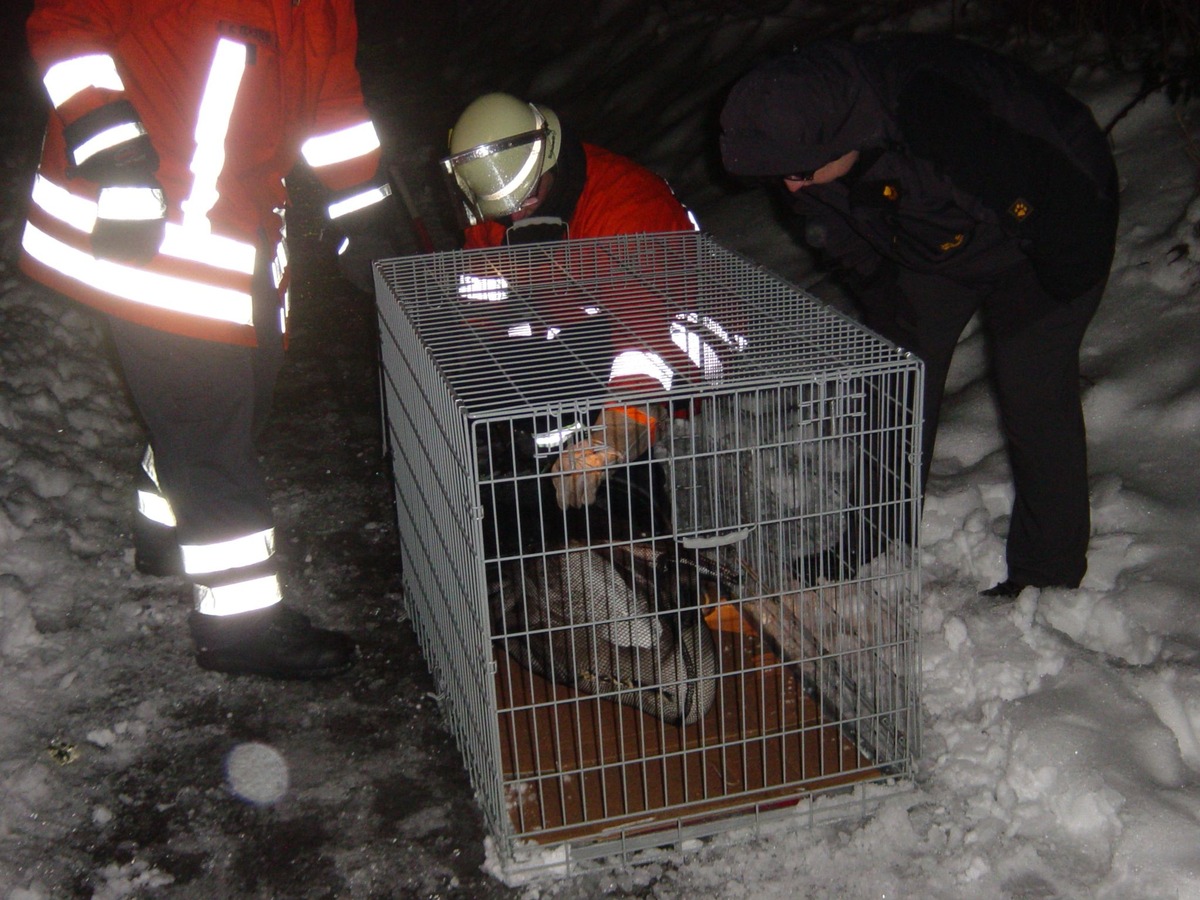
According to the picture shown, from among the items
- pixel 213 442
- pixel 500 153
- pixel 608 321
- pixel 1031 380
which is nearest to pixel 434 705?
pixel 213 442

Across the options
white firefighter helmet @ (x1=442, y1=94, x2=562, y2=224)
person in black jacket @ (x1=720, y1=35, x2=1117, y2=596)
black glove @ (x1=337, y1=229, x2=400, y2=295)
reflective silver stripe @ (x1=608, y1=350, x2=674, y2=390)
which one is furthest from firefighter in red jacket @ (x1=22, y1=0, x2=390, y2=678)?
person in black jacket @ (x1=720, y1=35, x2=1117, y2=596)

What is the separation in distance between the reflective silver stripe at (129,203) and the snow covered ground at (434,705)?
1.32 m

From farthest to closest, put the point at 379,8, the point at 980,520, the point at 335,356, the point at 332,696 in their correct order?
1. the point at 379,8
2. the point at 335,356
3. the point at 980,520
4. the point at 332,696

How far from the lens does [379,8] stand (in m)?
14.4

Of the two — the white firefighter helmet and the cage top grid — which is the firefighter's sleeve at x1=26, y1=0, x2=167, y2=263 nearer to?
the cage top grid

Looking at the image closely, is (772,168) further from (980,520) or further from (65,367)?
(65,367)

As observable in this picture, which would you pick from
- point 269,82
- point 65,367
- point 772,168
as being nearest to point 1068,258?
point 772,168

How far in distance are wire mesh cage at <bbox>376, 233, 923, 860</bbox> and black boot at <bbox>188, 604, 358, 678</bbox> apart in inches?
12.2

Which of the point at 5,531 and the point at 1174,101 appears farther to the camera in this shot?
the point at 1174,101

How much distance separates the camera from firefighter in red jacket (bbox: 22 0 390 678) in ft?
9.36

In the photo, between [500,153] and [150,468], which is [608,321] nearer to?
[500,153]

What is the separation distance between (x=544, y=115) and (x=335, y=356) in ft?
8.26

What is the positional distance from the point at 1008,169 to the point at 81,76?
2.15 meters

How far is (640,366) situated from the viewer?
258 centimetres
